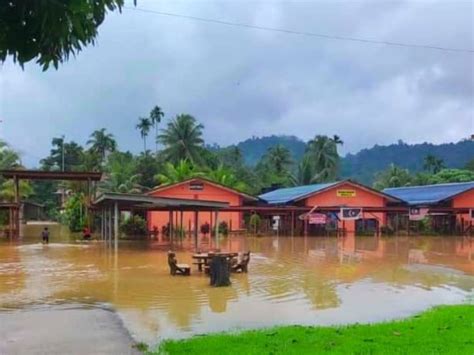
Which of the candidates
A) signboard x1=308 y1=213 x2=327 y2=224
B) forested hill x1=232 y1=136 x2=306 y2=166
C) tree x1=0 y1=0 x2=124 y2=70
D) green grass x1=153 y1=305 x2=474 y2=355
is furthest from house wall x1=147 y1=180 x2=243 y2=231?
forested hill x1=232 y1=136 x2=306 y2=166

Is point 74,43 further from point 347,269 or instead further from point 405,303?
point 347,269

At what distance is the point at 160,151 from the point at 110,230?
30.4 m

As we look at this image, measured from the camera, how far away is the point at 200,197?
4416 centimetres

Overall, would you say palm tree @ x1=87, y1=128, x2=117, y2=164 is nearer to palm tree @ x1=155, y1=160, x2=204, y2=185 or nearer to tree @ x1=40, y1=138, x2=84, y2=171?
tree @ x1=40, y1=138, x2=84, y2=171

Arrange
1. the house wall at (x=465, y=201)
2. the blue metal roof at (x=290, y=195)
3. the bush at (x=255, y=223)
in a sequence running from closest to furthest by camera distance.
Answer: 1. the bush at (x=255, y=223)
2. the blue metal roof at (x=290, y=195)
3. the house wall at (x=465, y=201)

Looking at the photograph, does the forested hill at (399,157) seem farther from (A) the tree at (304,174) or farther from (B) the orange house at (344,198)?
(B) the orange house at (344,198)

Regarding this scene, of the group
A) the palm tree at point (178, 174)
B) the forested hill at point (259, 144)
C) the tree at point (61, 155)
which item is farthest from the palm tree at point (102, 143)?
the forested hill at point (259, 144)

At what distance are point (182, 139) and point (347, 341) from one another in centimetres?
4960

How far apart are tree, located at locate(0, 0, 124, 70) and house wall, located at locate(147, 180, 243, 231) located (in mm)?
39357

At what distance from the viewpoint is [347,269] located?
18.8 meters

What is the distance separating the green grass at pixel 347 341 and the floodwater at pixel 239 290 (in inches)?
47.4

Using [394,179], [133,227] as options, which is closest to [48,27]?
[133,227]

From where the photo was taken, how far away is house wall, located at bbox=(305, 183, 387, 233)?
4594 centimetres

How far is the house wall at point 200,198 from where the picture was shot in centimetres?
4338
